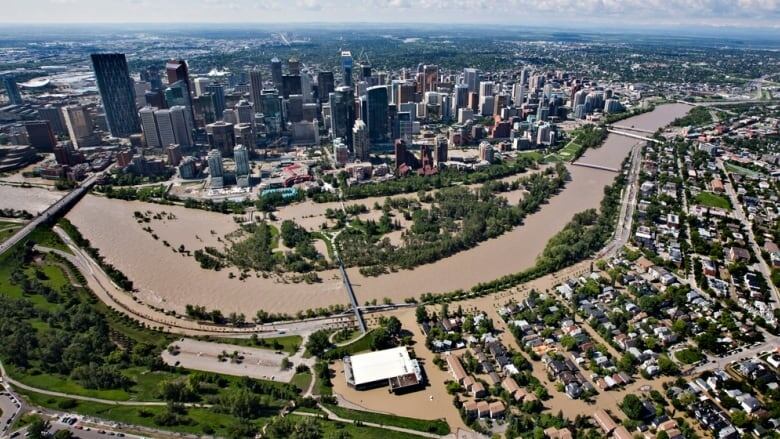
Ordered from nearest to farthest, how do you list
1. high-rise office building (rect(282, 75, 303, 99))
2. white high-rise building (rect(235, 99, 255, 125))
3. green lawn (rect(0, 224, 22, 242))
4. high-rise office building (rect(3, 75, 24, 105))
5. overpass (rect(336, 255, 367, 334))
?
overpass (rect(336, 255, 367, 334))
green lawn (rect(0, 224, 22, 242))
white high-rise building (rect(235, 99, 255, 125))
high-rise office building (rect(282, 75, 303, 99))
high-rise office building (rect(3, 75, 24, 105))

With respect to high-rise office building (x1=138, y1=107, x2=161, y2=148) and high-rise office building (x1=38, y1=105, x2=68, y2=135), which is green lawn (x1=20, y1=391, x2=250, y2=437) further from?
high-rise office building (x1=38, y1=105, x2=68, y2=135)

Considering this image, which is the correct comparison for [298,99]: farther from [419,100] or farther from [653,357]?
[653,357]

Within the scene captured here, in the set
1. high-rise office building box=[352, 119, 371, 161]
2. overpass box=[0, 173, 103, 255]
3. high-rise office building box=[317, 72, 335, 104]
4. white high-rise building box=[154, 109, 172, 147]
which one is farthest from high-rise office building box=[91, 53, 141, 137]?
high-rise office building box=[352, 119, 371, 161]

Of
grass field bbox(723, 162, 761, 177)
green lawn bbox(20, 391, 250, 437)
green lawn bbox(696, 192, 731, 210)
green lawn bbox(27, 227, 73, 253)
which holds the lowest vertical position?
green lawn bbox(27, 227, 73, 253)

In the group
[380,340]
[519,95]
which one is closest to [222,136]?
[380,340]

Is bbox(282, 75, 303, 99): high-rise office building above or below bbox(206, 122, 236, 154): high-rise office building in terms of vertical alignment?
above

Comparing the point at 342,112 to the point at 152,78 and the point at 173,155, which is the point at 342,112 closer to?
the point at 173,155

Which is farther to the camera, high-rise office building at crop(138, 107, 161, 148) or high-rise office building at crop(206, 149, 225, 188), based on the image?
high-rise office building at crop(138, 107, 161, 148)

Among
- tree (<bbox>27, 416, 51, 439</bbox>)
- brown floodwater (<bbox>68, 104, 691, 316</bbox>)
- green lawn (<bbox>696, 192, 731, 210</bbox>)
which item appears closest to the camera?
tree (<bbox>27, 416, 51, 439</bbox>)
